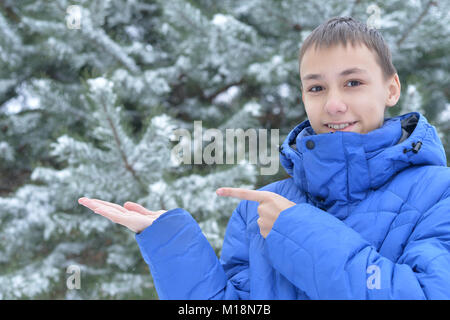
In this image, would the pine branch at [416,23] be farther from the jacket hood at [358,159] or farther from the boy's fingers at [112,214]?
the boy's fingers at [112,214]

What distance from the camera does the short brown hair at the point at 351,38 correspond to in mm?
619

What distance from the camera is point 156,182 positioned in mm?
1548

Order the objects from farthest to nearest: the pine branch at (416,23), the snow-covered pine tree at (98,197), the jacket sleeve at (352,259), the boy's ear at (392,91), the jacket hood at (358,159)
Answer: the pine branch at (416,23) < the snow-covered pine tree at (98,197) < the boy's ear at (392,91) < the jacket hood at (358,159) < the jacket sleeve at (352,259)

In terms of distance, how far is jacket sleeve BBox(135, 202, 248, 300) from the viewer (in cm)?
59

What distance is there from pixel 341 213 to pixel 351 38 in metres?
0.27

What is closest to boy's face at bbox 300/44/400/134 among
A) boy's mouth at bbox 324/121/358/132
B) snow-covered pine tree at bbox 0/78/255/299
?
boy's mouth at bbox 324/121/358/132

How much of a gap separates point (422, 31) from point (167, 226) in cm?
160

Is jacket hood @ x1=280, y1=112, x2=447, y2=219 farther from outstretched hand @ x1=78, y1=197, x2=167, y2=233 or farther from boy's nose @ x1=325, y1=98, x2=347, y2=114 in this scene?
outstretched hand @ x1=78, y1=197, x2=167, y2=233

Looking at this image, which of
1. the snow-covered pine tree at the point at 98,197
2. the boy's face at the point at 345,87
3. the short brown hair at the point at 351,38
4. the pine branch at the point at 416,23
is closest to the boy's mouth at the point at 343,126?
the boy's face at the point at 345,87

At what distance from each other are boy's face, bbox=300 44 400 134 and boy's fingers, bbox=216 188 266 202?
16 cm

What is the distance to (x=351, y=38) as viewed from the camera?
619mm

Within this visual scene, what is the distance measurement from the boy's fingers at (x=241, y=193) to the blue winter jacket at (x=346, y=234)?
0.05m

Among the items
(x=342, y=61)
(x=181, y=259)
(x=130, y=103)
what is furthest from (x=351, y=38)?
(x=130, y=103)

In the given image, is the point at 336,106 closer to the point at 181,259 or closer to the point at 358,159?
the point at 358,159
